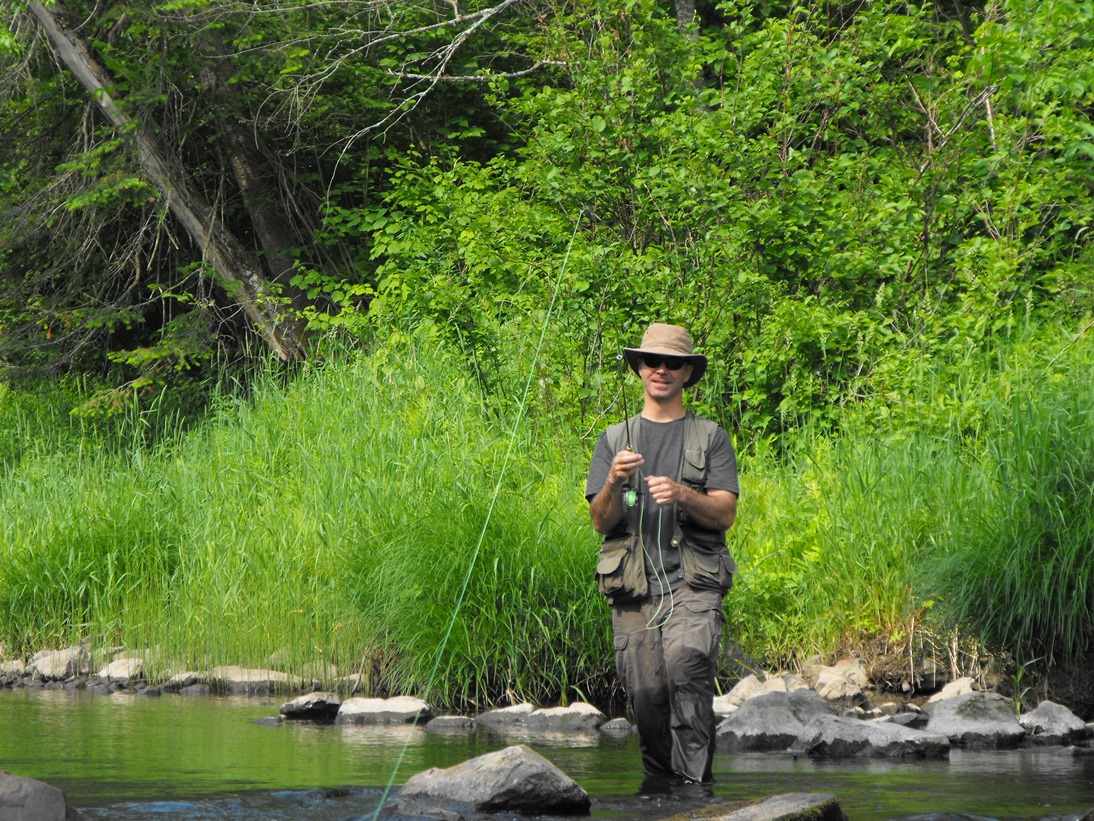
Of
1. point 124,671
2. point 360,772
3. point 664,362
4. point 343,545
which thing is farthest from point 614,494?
point 124,671

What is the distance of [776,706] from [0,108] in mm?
11881

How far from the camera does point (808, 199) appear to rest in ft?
32.8

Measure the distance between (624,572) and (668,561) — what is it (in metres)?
0.16

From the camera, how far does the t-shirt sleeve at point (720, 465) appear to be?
4.94m

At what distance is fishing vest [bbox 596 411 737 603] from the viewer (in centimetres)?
493

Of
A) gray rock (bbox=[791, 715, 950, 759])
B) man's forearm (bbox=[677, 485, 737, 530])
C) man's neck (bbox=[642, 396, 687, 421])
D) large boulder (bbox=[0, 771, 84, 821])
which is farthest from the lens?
gray rock (bbox=[791, 715, 950, 759])

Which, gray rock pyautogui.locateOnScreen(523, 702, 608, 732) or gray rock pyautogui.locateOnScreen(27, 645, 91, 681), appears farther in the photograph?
gray rock pyautogui.locateOnScreen(27, 645, 91, 681)

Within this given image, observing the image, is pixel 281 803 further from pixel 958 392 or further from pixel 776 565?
pixel 958 392

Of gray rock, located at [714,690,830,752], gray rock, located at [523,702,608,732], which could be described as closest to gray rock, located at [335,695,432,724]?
gray rock, located at [523,702,608,732]

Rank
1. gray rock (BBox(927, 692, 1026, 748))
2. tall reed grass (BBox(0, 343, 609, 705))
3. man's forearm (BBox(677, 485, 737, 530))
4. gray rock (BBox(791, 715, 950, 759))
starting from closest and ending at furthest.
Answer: man's forearm (BBox(677, 485, 737, 530)), gray rock (BBox(791, 715, 950, 759)), gray rock (BBox(927, 692, 1026, 748)), tall reed grass (BBox(0, 343, 609, 705))

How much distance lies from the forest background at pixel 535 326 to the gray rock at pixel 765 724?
1012 millimetres

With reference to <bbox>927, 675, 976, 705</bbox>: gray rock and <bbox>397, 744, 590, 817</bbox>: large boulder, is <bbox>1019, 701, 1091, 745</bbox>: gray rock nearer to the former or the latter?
<bbox>927, 675, 976, 705</bbox>: gray rock

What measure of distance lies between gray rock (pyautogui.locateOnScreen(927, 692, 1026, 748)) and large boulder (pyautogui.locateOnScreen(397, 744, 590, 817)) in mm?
2093

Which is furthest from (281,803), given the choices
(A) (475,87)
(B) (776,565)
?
(A) (475,87)
